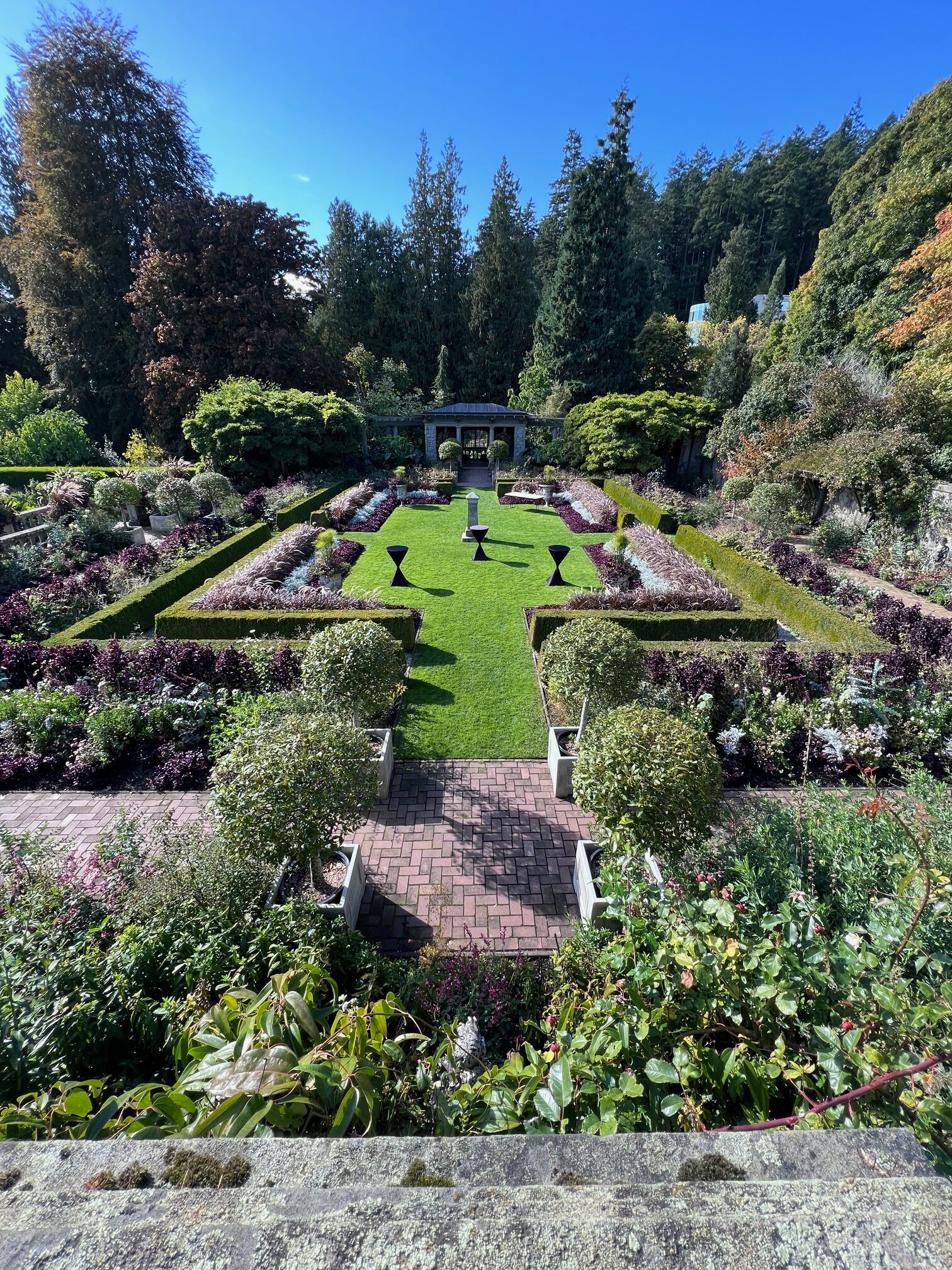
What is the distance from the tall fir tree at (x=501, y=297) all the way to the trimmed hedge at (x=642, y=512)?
21383 millimetres

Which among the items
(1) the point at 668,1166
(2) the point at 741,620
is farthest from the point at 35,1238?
(2) the point at 741,620

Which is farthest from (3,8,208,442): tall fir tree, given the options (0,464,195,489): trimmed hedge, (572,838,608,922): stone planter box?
(572,838,608,922): stone planter box

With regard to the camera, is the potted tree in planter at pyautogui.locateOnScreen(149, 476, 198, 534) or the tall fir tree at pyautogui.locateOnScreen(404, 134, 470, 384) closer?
the potted tree in planter at pyautogui.locateOnScreen(149, 476, 198, 534)

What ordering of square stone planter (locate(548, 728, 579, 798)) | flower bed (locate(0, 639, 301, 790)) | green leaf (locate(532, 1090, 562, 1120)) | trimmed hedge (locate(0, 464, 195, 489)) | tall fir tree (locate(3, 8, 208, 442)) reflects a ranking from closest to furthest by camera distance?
green leaf (locate(532, 1090, 562, 1120)) < square stone planter (locate(548, 728, 579, 798)) < flower bed (locate(0, 639, 301, 790)) < trimmed hedge (locate(0, 464, 195, 489)) < tall fir tree (locate(3, 8, 208, 442))

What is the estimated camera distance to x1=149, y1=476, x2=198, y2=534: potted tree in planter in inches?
611

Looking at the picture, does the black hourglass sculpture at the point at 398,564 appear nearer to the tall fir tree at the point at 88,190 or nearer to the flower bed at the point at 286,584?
the flower bed at the point at 286,584

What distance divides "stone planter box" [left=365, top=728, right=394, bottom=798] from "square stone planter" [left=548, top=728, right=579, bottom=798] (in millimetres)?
1826

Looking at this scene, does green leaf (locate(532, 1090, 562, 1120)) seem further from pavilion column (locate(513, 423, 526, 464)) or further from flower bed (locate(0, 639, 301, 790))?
pavilion column (locate(513, 423, 526, 464))

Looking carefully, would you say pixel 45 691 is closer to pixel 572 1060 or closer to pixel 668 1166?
pixel 572 1060

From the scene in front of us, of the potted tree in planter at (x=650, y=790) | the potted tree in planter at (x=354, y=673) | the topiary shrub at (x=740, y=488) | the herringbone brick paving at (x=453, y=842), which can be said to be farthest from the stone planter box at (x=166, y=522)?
the topiary shrub at (x=740, y=488)

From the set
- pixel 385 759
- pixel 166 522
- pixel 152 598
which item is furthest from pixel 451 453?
pixel 385 759

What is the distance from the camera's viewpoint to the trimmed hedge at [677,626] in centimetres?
851

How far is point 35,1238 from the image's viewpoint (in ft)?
3.37

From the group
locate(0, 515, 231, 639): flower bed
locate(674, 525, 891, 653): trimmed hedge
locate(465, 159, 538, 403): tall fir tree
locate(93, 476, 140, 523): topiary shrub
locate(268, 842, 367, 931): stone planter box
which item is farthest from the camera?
locate(465, 159, 538, 403): tall fir tree
